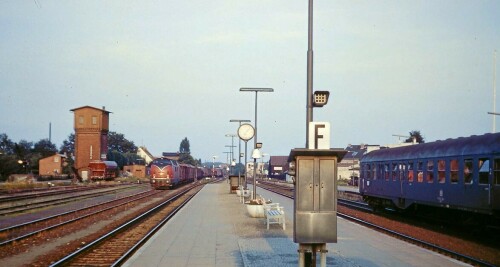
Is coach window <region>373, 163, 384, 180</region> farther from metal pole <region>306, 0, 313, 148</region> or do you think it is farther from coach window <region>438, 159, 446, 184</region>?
metal pole <region>306, 0, 313, 148</region>

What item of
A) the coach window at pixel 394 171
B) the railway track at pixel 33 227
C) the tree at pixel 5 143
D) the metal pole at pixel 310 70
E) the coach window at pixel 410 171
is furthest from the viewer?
the tree at pixel 5 143

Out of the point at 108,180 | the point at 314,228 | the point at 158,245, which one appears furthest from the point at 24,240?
the point at 108,180

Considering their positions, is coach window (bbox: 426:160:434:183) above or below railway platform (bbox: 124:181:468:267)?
above

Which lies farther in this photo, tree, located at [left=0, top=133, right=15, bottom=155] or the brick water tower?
tree, located at [left=0, top=133, right=15, bottom=155]

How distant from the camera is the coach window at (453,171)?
17755 millimetres

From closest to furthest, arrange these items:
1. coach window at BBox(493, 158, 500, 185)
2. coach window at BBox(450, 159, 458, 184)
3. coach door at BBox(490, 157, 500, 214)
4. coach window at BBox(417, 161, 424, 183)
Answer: coach door at BBox(490, 157, 500, 214)
coach window at BBox(493, 158, 500, 185)
coach window at BBox(450, 159, 458, 184)
coach window at BBox(417, 161, 424, 183)

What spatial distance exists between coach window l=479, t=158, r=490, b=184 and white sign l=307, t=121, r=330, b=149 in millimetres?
8270

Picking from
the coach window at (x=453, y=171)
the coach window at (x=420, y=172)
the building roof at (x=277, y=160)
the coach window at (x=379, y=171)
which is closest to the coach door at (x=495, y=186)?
the coach window at (x=453, y=171)

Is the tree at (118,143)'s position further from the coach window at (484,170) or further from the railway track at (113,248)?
the coach window at (484,170)

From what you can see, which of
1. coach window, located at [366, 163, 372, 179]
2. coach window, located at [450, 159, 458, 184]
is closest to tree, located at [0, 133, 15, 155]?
coach window, located at [366, 163, 372, 179]

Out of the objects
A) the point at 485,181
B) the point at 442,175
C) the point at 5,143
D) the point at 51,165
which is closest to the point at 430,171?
the point at 442,175

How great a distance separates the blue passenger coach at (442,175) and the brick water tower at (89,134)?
62.6 meters

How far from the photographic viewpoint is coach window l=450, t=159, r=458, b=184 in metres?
17.8

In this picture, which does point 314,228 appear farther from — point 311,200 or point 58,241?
point 58,241
